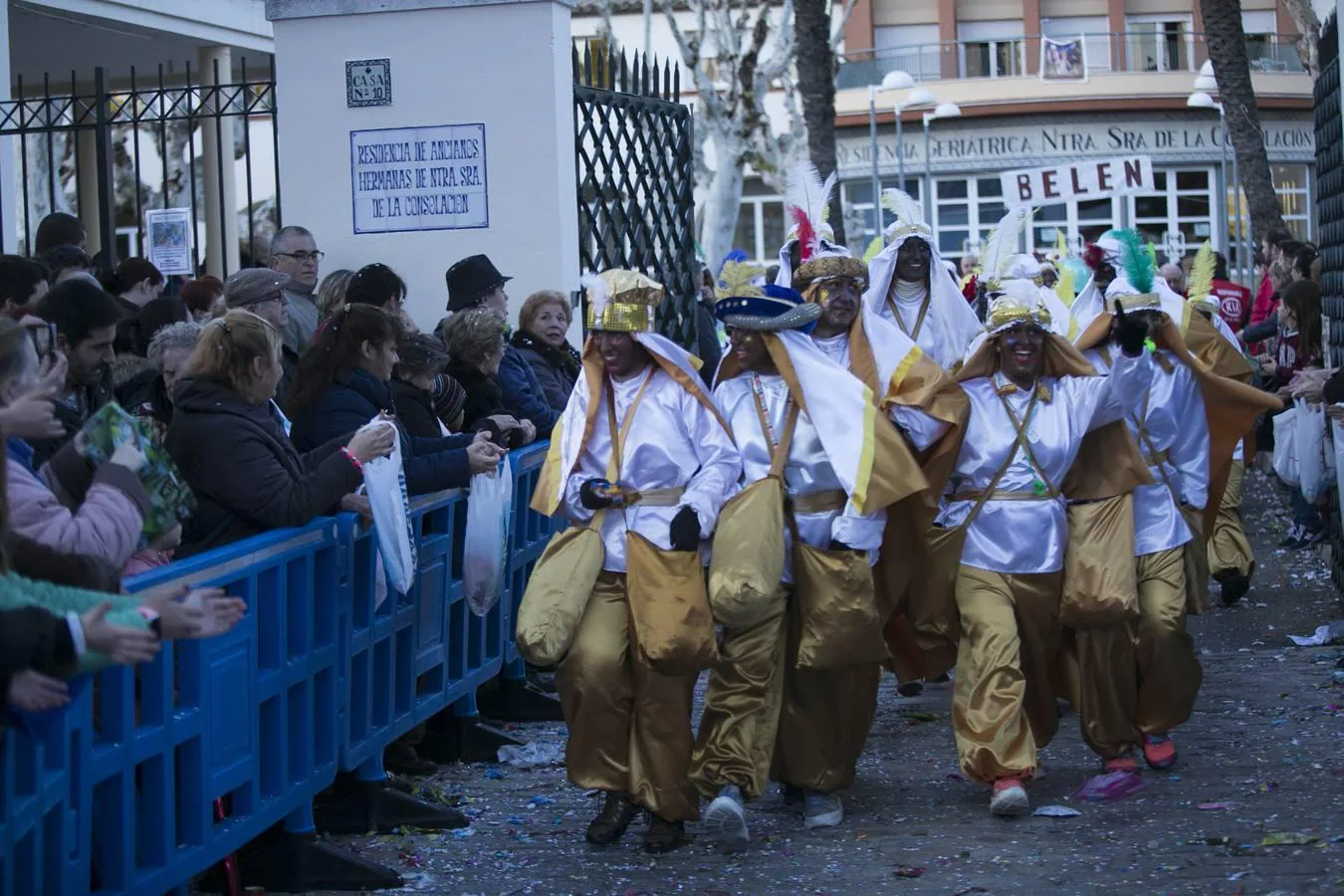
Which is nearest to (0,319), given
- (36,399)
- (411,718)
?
(36,399)

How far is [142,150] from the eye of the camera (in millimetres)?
33531

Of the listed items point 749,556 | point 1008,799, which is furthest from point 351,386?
point 1008,799

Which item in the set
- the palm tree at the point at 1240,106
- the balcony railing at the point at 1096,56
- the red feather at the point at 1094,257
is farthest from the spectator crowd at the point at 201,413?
the balcony railing at the point at 1096,56

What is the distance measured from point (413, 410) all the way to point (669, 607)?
5.27ft

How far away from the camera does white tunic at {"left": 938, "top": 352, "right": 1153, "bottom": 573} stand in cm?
680

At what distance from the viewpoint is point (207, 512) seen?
18.6ft

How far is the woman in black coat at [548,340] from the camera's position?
8.97 meters

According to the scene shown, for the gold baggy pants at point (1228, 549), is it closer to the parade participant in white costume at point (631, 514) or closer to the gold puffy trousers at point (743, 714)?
the gold puffy trousers at point (743, 714)

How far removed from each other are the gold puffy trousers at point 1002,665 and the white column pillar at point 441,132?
171 inches

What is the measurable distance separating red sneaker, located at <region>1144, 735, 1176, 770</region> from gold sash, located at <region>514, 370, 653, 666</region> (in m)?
2.33

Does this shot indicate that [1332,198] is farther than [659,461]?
Yes

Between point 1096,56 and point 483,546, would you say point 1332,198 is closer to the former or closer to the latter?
point 483,546

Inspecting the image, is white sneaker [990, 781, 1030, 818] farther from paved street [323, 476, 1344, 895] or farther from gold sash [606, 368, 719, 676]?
gold sash [606, 368, 719, 676]

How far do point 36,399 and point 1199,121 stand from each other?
1596 inches
